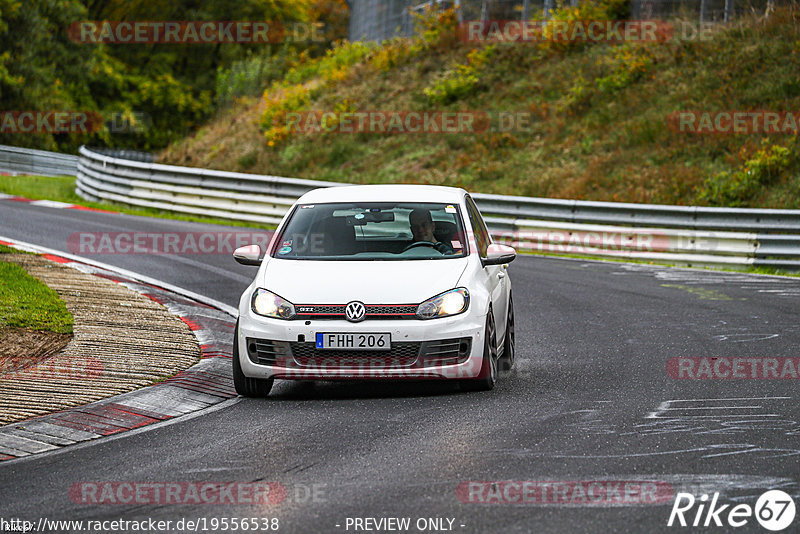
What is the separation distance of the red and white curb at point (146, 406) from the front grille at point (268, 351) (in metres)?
0.45

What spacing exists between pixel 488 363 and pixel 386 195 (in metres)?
1.96

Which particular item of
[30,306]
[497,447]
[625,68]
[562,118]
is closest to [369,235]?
[497,447]

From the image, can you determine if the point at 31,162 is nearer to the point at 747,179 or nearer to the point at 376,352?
the point at 747,179

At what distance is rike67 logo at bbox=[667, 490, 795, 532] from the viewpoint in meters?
5.14

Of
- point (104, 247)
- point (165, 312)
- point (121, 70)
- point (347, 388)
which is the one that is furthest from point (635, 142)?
point (121, 70)

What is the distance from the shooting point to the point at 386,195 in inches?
377

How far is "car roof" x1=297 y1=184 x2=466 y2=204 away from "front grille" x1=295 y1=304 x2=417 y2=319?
155cm

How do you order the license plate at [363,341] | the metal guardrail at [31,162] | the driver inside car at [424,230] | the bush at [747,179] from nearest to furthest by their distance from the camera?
the license plate at [363,341] < the driver inside car at [424,230] < the bush at [747,179] < the metal guardrail at [31,162]

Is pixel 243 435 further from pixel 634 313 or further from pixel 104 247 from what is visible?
pixel 104 247

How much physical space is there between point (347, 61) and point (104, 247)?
21.8 meters

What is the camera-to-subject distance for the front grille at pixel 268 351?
8219mm

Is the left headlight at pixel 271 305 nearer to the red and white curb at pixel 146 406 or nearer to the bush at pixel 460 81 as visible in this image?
the red and white curb at pixel 146 406

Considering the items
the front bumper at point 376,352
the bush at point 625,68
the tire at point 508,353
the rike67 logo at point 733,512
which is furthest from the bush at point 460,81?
the rike67 logo at point 733,512

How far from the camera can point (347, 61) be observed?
38344 millimetres
